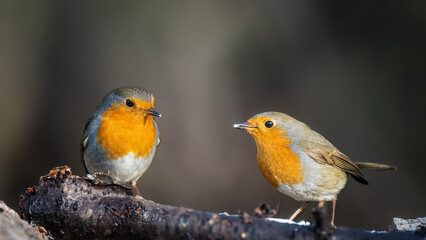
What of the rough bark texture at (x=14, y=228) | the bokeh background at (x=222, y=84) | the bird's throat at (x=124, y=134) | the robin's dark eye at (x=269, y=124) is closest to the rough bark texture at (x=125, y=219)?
the rough bark texture at (x=14, y=228)

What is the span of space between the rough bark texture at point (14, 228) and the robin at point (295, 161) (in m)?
1.47

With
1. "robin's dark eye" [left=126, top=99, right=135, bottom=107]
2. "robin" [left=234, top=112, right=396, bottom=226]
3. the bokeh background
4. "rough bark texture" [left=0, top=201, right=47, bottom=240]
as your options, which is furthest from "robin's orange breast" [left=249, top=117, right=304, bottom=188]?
the bokeh background

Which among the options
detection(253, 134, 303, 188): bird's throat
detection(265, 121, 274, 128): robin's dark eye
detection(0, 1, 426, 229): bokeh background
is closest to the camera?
detection(253, 134, 303, 188): bird's throat

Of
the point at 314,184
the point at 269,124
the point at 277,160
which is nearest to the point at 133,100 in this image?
the point at 269,124

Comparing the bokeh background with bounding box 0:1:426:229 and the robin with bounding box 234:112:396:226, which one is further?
the bokeh background with bounding box 0:1:426:229

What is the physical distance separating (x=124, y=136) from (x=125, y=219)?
1253mm

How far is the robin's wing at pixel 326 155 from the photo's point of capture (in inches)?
143

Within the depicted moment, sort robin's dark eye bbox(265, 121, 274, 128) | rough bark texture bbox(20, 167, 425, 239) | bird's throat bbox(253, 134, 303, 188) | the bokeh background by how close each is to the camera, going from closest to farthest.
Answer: rough bark texture bbox(20, 167, 425, 239), bird's throat bbox(253, 134, 303, 188), robin's dark eye bbox(265, 121, 274, 128), the bokeh background

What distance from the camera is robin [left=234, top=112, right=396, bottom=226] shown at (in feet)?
11.2

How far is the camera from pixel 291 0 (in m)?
6.93

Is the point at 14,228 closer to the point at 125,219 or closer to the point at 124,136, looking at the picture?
the point at 125,219

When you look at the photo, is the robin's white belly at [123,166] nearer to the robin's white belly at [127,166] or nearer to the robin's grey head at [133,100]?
the robin's white belly at [127,166]

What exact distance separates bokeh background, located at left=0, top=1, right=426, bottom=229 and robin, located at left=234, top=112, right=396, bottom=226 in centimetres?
320

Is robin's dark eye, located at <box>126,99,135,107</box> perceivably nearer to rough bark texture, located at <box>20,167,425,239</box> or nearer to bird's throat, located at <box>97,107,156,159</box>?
bird's throat, located at <box>97,107,156,159</box>
